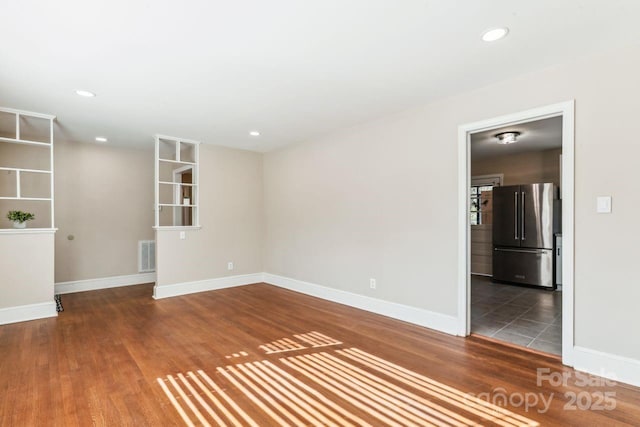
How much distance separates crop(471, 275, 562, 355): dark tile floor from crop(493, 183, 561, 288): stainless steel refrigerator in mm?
286

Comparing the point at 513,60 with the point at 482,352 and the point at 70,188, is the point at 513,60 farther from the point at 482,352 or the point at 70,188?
the point at 70,188

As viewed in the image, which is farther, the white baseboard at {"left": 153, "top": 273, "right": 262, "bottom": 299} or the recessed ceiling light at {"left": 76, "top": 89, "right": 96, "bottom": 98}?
the white baseboard at {"left": 153, "top": 273, "right": 262, "bottom": 299}

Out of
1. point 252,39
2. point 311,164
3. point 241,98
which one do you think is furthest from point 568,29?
point 311,164

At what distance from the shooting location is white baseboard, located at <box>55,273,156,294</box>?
5.11 metres

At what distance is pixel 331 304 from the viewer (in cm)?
438

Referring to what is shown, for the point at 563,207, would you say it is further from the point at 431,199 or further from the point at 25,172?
the point at 25,172

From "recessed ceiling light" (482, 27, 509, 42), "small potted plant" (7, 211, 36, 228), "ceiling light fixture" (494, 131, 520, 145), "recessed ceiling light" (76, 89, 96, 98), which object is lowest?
"small potted plant" (7, 211, 36, 228)

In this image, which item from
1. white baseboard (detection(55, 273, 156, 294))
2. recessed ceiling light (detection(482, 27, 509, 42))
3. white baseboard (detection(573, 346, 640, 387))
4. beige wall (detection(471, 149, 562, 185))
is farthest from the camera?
beige wall (detection(471, 149, 562, 185))

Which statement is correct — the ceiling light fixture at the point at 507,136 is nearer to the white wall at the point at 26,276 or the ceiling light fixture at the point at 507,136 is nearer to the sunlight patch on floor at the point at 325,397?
the sunlight patch on floor at the point at 325,397

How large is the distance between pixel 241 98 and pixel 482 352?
3.34 m

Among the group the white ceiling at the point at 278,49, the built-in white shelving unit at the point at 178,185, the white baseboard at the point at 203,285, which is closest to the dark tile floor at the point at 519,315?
the white ceiling at the point at 278,49

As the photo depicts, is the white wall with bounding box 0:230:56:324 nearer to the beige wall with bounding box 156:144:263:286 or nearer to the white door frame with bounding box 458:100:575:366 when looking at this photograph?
the beige wall with bounding box 156:144:263:286

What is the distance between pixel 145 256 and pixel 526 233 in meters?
6.86

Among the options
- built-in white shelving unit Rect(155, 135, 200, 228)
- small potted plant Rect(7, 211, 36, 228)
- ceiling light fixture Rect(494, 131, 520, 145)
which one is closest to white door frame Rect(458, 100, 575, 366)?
ceiling light fixture Rect(494, 131, 520, 145)
